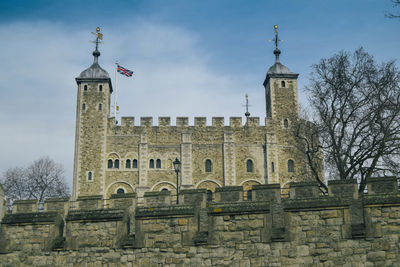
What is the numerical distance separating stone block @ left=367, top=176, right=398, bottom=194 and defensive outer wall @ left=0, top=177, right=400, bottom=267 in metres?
0.02

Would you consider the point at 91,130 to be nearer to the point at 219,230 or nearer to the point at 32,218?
the point at 32,218

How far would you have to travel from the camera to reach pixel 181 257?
1166cm

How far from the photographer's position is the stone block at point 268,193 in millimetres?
11664

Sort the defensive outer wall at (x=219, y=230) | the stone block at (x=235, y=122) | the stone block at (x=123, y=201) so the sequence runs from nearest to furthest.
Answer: the defensive outer wall at (x=219, y=230)
the stone block at (x=123, y=201)
the stone block at (x=235, y=122)

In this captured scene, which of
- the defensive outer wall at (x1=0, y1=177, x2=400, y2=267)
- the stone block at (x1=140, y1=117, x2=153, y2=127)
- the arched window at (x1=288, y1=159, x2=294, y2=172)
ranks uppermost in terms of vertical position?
the stone block at (x1=140, y1=117, x2=153, y2=127)

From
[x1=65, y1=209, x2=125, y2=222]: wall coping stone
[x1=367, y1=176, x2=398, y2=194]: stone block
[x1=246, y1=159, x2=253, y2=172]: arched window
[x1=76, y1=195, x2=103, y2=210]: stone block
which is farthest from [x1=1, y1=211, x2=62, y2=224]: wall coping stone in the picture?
[x1=246, y1=159, x2=253, y2=172]: arched window

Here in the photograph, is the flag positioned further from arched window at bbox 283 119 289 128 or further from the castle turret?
arched window at bbox 283 119 289 128

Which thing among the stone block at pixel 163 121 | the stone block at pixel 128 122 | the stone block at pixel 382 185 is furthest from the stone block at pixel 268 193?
the stone block at pixel 128 122

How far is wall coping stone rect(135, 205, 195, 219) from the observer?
11828mm

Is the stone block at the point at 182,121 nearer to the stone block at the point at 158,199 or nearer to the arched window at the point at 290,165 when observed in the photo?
the arched window at the point at 290,165

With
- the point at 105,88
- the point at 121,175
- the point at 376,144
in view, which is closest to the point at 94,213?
the point at 376,144

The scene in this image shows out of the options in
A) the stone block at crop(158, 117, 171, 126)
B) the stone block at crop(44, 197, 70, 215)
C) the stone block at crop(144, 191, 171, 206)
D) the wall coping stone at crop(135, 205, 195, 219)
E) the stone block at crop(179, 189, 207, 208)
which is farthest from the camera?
the stone block at crop(158, 117, 171, 126)

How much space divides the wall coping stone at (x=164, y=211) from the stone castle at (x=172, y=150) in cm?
2772

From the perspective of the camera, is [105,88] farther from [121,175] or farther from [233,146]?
[233,146]
